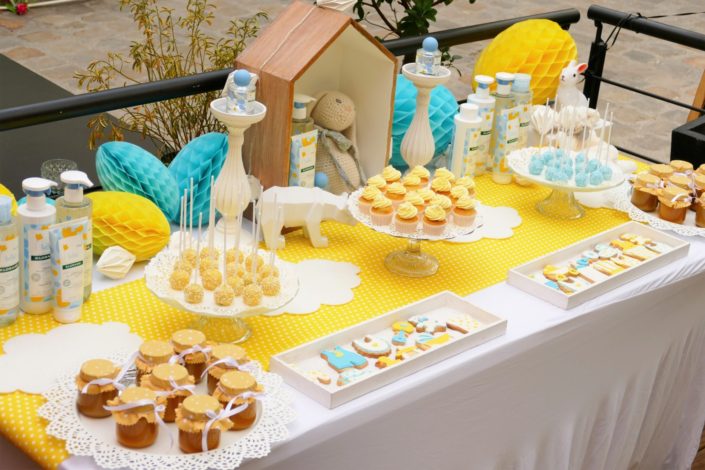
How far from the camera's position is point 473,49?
20.3 feet

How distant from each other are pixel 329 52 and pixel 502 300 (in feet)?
2.19

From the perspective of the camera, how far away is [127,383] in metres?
1.44

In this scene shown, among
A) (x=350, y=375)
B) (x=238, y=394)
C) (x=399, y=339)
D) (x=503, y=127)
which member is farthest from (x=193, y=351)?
(x=503, y=127)

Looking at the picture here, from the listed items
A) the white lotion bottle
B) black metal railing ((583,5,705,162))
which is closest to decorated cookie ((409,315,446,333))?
the white lotion bottle

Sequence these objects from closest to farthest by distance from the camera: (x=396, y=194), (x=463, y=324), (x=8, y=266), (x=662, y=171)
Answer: (x=8, y=266) → (x=463, y=324) → (x=396, y=194) → (x=662, y=171)

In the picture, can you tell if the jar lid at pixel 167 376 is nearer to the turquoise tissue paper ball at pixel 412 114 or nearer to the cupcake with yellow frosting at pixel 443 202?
the cupcake with yellow frosting at pixel 443 202

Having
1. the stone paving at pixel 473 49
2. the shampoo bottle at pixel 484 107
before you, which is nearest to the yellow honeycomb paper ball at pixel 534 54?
the shampoo bottle at pixel 484 107

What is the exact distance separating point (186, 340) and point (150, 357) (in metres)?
0.07

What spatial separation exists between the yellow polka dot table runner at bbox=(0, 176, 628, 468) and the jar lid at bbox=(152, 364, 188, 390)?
0.15 metres

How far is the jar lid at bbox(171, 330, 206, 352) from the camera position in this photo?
1442mm

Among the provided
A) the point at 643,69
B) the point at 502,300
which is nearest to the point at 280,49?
the point at 502,300

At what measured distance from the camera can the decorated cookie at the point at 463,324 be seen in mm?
1730

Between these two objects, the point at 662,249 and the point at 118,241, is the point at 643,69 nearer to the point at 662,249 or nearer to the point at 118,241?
the point at 662,249

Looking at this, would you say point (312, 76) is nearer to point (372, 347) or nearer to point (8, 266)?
point (372, 347)
